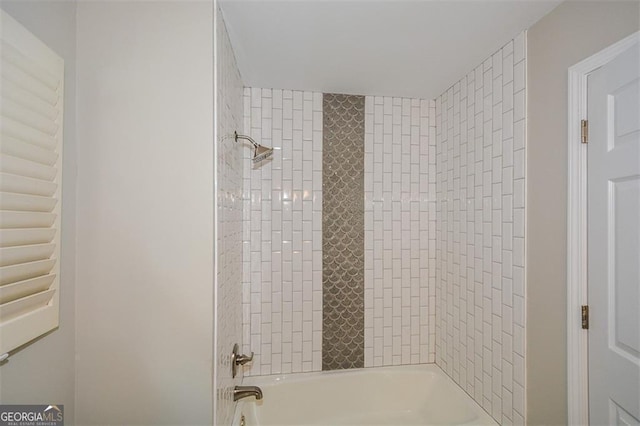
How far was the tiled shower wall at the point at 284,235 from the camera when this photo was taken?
1.96 meters

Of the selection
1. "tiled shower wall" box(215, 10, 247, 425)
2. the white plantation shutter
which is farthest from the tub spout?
the white plantation shutter

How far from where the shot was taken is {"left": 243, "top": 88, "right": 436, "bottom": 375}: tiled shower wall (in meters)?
1.97

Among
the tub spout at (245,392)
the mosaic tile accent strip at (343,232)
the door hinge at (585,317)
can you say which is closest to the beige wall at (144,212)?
the tub spout at (245,392)

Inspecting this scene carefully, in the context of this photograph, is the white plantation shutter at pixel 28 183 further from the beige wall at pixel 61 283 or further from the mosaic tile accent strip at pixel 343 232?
the mosaic tile accent strip at pixel 343 232

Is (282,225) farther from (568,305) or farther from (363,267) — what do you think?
(568,305)

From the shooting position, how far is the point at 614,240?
1005mm

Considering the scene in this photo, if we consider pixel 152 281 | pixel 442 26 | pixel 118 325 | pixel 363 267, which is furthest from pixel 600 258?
pixel 118 325

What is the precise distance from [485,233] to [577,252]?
49 cm

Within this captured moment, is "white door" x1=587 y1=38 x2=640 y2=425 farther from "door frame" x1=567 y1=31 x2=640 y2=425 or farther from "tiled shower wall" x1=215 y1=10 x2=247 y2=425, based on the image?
"tiled shower wall" x1=215 y1=10 x2=247 y2=425

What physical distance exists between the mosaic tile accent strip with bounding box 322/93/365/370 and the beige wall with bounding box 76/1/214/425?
1.05m

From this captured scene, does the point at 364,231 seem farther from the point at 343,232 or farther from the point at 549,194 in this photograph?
the point at 549,194

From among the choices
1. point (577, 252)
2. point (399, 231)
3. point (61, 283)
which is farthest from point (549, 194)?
point (61, 283)

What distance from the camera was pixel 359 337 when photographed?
2.08 metres

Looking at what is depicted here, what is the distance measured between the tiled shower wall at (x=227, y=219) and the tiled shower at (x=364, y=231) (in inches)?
2.5
